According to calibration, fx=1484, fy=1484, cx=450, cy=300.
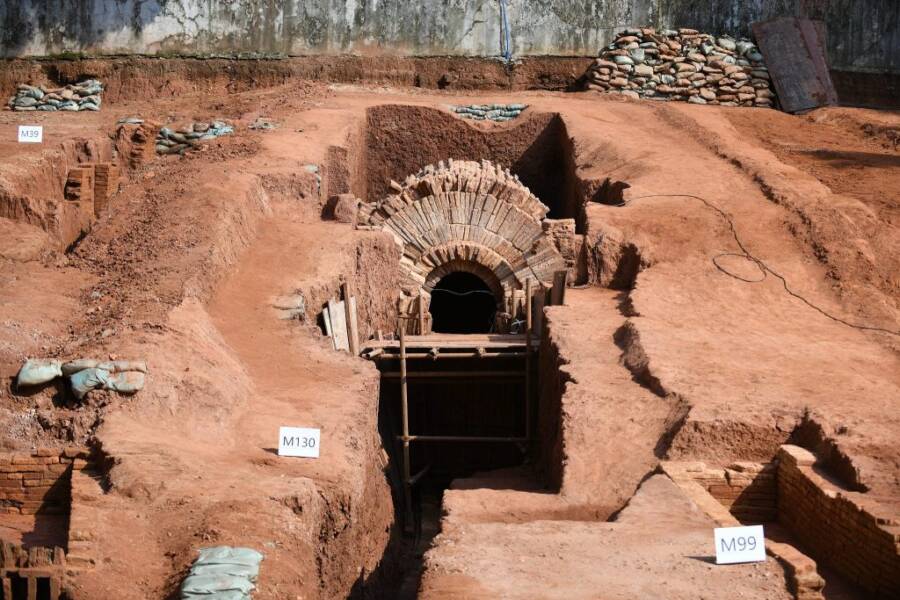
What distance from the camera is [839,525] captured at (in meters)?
10.4

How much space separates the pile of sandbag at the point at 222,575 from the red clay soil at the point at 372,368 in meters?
0.17

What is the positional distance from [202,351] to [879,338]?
253 inches

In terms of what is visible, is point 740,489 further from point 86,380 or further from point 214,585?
point 86,380

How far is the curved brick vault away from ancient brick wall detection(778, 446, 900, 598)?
827 centimetres

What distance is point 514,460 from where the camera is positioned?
1766cm

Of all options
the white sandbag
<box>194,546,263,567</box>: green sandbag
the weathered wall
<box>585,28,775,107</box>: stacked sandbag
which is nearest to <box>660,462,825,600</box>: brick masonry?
<box>194,546,263,567</box>: green sandbag

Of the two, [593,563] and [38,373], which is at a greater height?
[38,373]

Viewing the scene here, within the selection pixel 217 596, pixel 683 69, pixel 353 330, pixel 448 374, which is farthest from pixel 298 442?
pixel 683 69

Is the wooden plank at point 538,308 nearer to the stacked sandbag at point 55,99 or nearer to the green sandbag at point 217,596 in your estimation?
the green sandbag at point 217,596

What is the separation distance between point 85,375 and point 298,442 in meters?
1.69

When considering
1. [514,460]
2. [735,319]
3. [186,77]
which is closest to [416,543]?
[514,460]

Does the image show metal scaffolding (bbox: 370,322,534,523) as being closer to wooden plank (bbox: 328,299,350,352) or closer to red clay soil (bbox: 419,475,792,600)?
wooden plank (bbox: 328,299,350,352)

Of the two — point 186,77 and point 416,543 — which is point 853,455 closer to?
point 416,543

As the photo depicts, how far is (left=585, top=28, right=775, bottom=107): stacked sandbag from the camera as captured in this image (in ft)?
78.8
